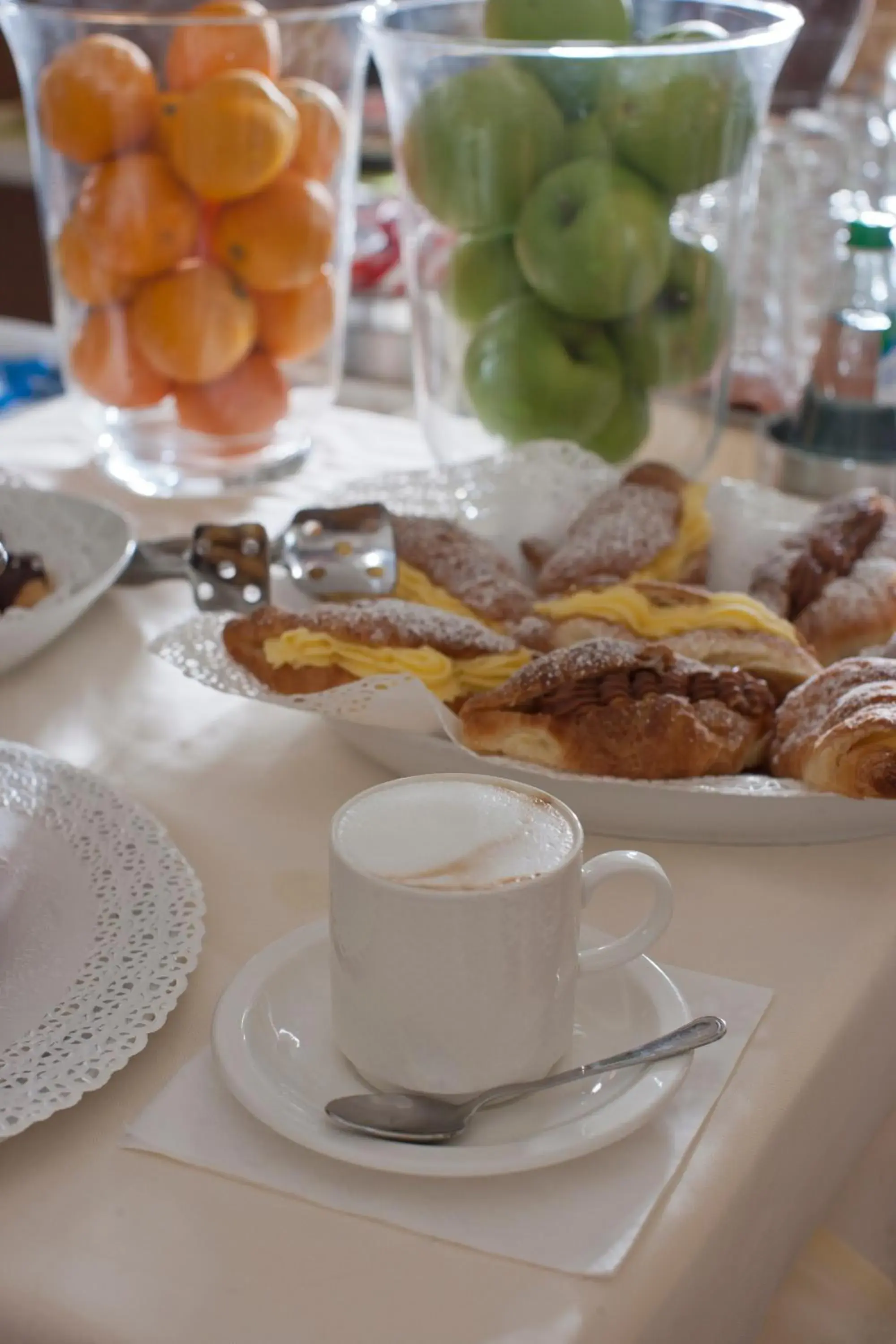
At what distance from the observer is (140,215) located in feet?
3.12

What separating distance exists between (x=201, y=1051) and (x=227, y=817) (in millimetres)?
177

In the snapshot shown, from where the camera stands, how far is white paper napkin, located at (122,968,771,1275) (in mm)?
399

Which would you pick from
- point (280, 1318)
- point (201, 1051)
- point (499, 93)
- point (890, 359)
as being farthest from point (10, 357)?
point (280, 1318)

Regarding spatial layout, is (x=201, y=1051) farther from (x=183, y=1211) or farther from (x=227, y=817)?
(x=227, y=817)

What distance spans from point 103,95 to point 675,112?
14.7 inches

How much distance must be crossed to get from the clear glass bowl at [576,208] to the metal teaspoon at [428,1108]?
1.99 ft

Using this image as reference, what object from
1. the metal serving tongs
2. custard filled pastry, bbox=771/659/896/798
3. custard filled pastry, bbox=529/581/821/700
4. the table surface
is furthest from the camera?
the metal serving tongs

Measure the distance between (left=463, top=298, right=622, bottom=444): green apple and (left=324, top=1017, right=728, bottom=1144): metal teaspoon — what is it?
0.60 metres

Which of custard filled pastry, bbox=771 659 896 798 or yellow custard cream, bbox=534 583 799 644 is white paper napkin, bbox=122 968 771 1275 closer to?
custard filled pastry, bbox=771 659 896 798

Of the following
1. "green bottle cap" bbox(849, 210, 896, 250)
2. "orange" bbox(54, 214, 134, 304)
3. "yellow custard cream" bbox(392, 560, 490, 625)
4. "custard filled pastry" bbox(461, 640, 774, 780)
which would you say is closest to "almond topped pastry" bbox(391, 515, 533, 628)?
"yellow custard cream" bbox(392, 560, 490, 625)

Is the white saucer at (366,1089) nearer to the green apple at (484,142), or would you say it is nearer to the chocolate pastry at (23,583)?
the chocolate pastry at (23,583)

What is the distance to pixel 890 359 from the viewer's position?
1.07 meters

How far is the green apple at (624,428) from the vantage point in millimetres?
983

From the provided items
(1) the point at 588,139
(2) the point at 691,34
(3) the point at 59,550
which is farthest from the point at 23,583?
(2) the point at 691,34
